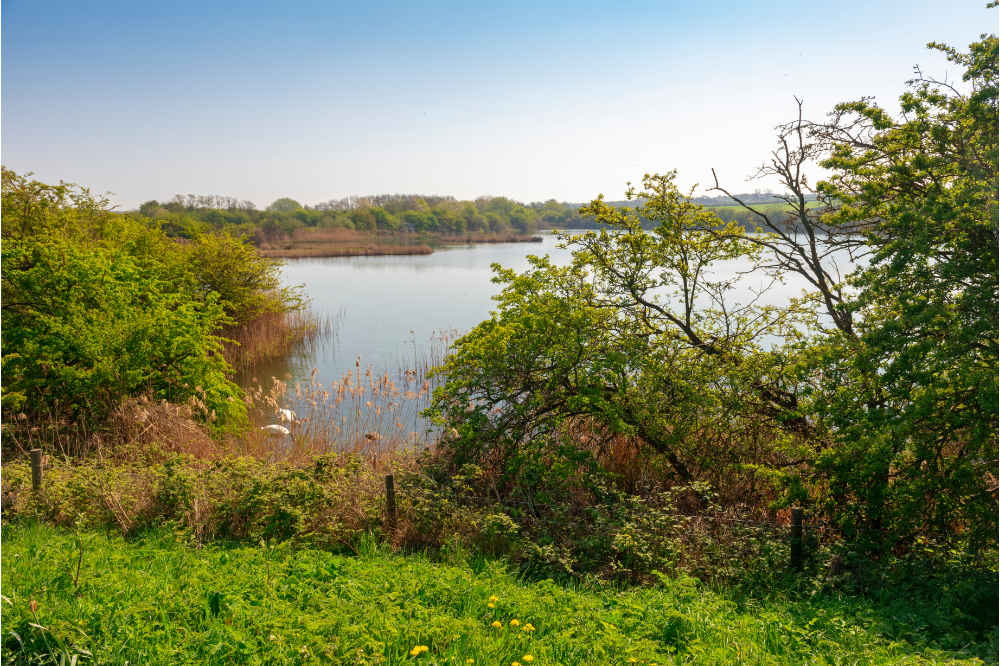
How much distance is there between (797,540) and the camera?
6195 mm

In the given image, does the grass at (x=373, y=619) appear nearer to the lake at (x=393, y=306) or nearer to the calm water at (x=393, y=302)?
the lake at (x=393, y=306)

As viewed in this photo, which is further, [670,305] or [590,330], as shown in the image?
[670,305]

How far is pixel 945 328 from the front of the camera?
567 centimetres

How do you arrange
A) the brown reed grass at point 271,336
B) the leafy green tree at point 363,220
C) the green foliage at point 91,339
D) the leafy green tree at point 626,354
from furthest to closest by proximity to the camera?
the leafy green tree at point 363,220
the brown reed grass at point 271,336
the green foliage at point 91,339
the leafy green tree at point 626,354

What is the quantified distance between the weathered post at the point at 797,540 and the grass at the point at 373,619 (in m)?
0.61

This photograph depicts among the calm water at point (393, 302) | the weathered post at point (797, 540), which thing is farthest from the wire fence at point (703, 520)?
the calm water at point (393, 302)

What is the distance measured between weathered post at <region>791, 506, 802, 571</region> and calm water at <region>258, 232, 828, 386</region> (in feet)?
16.2

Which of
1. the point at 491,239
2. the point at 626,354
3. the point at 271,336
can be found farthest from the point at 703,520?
the point at 491,239

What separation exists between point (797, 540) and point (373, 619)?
169 inches

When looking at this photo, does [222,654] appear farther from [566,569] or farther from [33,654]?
[566,569]

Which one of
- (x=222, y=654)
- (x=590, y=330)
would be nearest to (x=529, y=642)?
(x=222, y=654)

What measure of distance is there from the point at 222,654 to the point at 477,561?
9.83 feet

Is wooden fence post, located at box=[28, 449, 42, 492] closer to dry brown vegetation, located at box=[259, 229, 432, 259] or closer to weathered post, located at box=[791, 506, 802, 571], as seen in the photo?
weathered post, located at box=[791, 506, 802, 571]

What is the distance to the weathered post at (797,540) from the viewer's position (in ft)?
20.2
